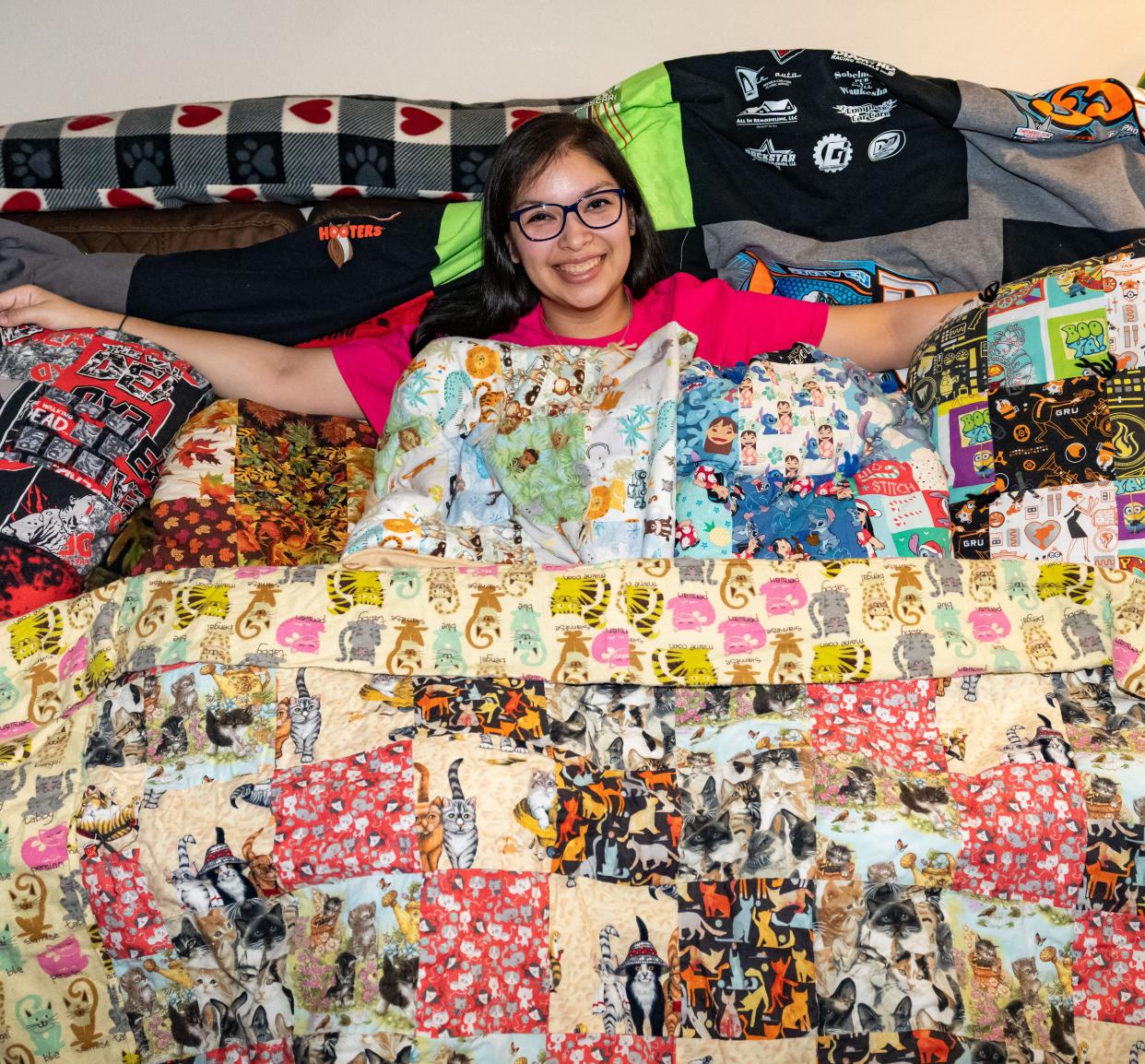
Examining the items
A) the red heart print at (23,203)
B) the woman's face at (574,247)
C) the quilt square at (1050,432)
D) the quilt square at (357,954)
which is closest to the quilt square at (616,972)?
the quilt square at (357,954)

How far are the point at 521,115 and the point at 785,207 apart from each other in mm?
562

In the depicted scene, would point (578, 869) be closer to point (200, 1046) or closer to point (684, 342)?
point (200, 1046)

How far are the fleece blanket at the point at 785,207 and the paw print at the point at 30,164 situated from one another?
22cm

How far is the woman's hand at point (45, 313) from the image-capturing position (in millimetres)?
1912

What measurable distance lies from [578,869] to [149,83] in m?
2.10

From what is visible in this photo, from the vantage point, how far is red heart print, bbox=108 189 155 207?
221cm

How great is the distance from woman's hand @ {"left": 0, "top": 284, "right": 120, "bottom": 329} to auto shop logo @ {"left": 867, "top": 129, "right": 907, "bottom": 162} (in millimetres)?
1381

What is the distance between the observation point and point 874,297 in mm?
2059

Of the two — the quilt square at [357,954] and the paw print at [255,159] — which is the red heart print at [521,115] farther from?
the quilt square at [357,954]

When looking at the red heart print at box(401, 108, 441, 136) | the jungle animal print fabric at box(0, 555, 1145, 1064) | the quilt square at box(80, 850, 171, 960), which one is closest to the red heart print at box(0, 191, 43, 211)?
the red heart print at box(401, 108, 441, 136)

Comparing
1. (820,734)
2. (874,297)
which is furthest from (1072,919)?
(874,297)

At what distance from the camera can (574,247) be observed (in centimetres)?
186

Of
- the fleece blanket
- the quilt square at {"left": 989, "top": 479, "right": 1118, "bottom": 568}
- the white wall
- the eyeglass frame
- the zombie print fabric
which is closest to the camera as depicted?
the quilt square at {"left": 989, "top": 479, "right": 1118, "bottom": 568}

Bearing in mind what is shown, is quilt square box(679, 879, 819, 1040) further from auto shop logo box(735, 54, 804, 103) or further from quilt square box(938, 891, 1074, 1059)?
auto shop logo box(735, 54, 804, 103)
